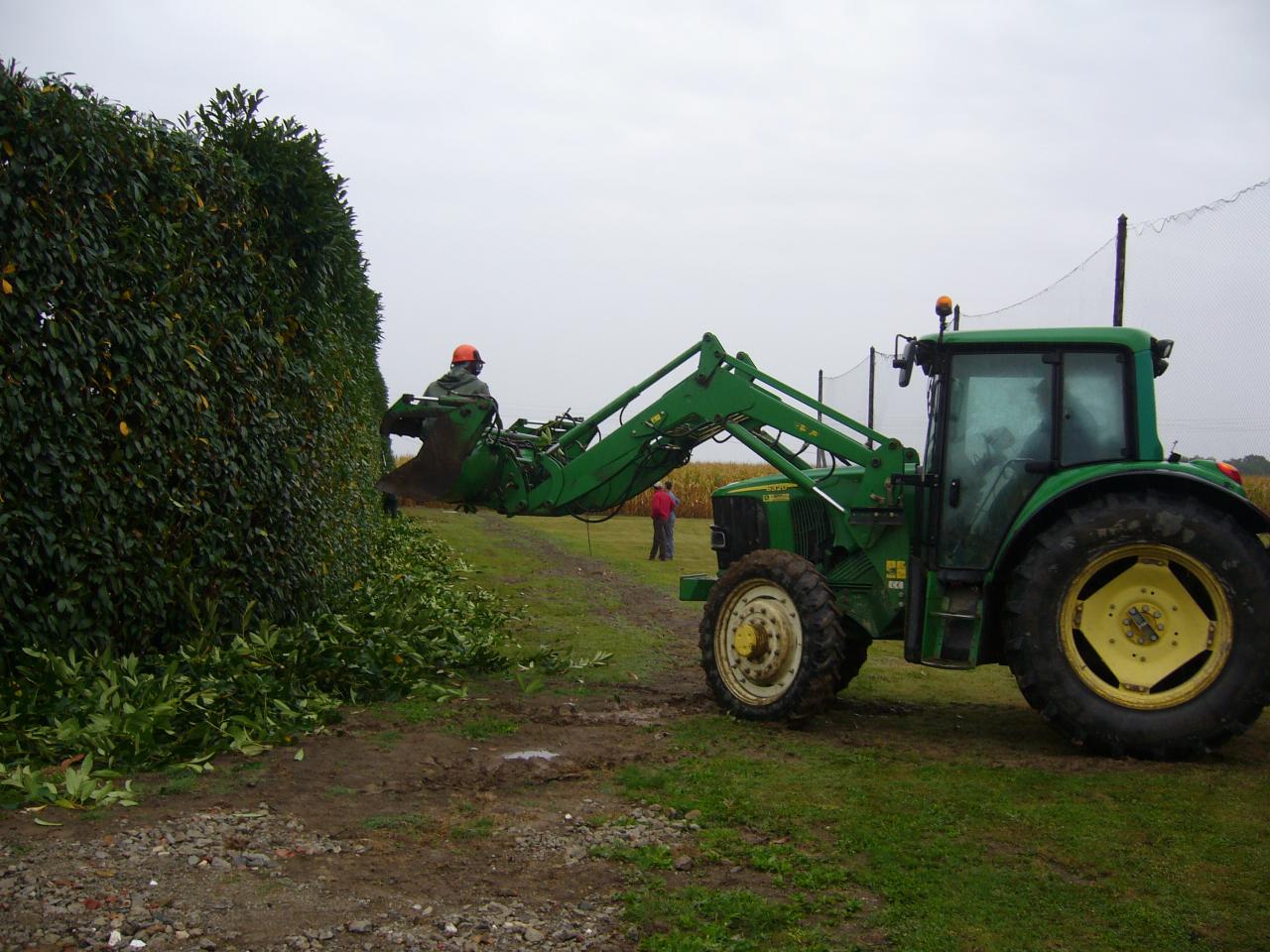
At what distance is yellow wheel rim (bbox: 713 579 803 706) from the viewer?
23.5ft

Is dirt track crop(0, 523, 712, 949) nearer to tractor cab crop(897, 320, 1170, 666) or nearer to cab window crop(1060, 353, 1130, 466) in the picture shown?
tractor cab crop(897, 320, 1170, 666)

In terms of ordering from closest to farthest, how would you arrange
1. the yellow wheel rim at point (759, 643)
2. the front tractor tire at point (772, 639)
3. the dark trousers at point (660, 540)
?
the front tractor tire at point (772, 639) → the yellow wheel rim at point (759, 643) → the dark trousers at point (660, 540)

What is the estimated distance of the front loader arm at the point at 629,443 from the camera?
775cm

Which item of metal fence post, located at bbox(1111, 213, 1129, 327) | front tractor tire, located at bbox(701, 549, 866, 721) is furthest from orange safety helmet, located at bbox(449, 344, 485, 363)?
metal fence post, located at bbox(1111, 213, 1129, 327)

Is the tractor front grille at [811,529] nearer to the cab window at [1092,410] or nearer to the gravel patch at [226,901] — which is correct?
the cab window at [1092,410]

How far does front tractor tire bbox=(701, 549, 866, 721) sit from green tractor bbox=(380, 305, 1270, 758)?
0.6 inches

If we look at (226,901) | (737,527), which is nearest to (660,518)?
(737,527)

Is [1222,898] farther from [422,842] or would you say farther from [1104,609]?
[422,842]

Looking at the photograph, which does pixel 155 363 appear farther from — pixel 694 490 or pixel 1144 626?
pixel 694 490

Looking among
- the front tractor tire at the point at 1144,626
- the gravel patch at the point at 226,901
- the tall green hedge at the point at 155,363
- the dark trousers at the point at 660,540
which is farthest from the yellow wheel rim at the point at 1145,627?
the dark trousers at the point at 660,540

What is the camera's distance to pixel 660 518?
20.8 metres

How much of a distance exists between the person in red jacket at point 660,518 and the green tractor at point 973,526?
40.0 feet

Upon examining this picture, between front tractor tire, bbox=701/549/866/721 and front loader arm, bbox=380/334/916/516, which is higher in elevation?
front loader arm, bbox=380/334/916/516

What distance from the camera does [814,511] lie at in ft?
25.5
